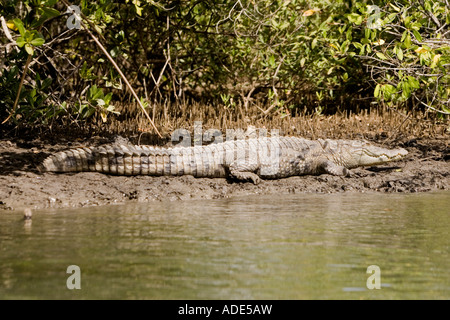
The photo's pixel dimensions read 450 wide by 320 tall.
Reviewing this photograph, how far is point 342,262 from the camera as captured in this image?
362 cm

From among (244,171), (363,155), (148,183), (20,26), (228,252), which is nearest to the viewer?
(228,252)

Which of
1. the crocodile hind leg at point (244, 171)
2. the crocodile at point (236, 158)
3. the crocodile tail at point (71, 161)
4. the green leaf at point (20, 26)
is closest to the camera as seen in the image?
the green leaf at point (20, 26)

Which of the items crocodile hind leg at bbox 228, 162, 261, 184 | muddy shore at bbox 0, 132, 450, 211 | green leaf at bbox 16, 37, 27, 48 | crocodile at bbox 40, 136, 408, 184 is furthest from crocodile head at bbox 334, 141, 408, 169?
green leaf at bbox 16, 37, 27, 48

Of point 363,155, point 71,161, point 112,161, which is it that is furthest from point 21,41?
point 363,155

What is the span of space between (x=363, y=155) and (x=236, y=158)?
1.98m

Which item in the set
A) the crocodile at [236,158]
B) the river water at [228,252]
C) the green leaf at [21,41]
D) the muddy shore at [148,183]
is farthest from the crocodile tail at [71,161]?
the green leaf at [21,41]

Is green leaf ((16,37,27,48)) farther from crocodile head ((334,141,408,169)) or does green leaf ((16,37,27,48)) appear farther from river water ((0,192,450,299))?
crocodile head ((334,141,408,169))

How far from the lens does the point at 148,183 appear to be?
22.7ft

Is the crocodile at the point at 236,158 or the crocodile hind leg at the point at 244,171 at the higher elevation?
the crocodile at the point at 236,158

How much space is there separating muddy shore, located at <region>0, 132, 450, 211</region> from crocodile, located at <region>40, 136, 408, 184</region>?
0.46ft

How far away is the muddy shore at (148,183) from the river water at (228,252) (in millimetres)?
511

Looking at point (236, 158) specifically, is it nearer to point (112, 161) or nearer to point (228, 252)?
point (112, 161)

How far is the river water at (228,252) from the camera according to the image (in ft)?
10.1

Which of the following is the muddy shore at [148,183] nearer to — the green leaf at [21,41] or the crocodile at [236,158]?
the crocodile at [236,158]
